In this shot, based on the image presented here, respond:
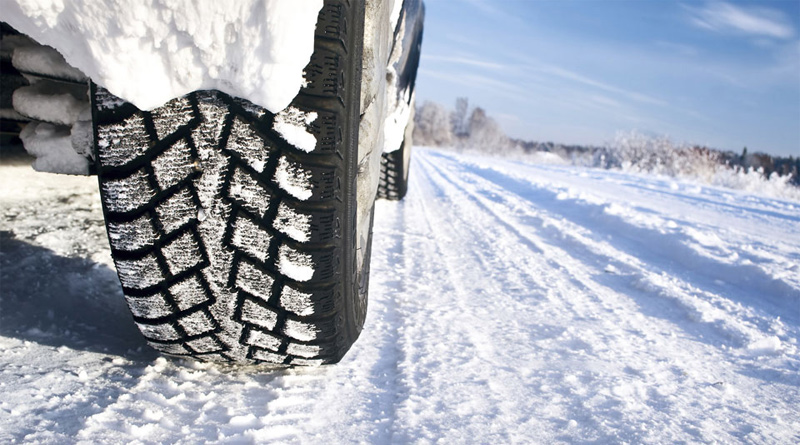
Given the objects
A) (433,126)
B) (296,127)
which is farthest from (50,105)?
(433,126)

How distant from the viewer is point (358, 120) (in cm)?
106

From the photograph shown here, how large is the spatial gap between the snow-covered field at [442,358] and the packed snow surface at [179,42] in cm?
63

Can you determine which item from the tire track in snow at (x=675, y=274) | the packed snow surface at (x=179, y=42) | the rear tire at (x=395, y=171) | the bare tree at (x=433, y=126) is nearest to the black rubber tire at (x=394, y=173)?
the rear tire at (x=395, y=171)

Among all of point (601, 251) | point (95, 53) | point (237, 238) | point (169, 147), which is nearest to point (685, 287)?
point (601, 251)

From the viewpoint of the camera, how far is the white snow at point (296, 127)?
0.95 meters

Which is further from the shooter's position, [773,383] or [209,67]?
[773,383]

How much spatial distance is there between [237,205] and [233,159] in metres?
0.09

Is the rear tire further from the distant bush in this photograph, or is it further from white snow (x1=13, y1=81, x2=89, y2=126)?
the distant bush

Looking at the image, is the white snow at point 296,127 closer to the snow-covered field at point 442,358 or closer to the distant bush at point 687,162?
the snow-covered field at point 442,358

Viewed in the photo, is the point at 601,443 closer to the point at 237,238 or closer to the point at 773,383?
the point at 773,383

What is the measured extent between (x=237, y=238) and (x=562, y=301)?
1445 millimetres

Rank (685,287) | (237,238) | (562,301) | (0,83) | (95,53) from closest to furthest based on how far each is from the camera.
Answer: (95,53)
(237,238)
(0,83)
(562,301)
(685,287)

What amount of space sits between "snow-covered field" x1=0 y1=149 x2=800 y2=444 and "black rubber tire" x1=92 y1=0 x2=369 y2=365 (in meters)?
0.18

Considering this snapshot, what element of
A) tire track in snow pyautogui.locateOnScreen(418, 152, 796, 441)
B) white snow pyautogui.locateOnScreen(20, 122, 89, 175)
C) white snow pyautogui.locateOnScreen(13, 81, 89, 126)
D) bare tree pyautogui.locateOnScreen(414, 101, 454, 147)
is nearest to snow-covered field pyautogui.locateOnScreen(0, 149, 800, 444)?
tire track in snow pyautogui.locateOnScreen(418, 152, 796, 441)
